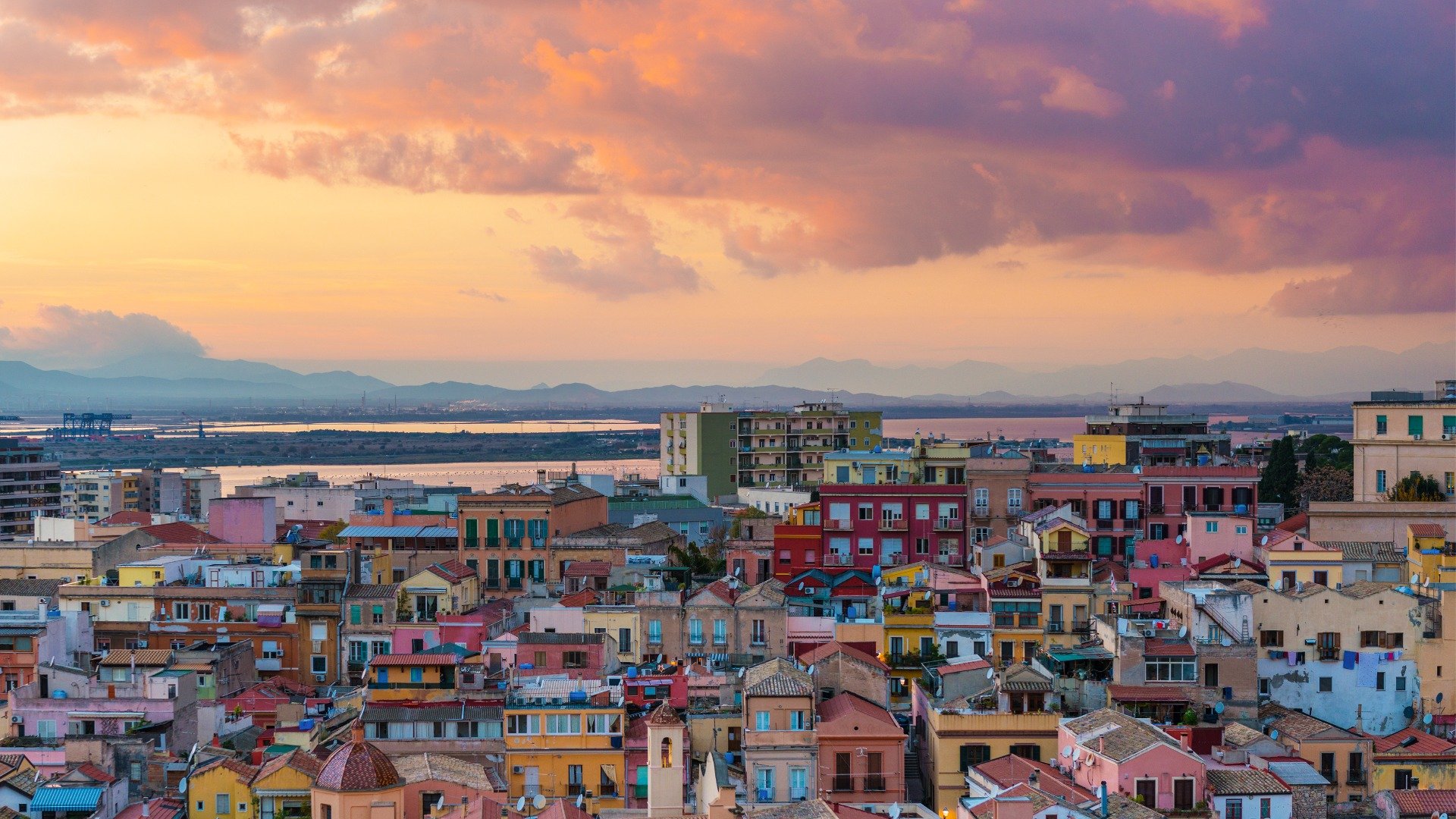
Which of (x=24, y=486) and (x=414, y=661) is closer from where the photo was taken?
(x=414, y=661)

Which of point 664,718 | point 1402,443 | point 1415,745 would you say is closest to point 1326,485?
point 1402,443

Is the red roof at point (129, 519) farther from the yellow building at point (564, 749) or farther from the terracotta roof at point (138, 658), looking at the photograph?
the yellow building at point (564, 749)

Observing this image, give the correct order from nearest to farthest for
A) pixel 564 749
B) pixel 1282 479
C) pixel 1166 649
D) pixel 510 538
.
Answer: pixel 564 749, pixel 1166 649, pixel 510 538, pixel 1282 479

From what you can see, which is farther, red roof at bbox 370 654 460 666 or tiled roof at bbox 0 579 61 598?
tiled roof at bbox 0 579 61 598

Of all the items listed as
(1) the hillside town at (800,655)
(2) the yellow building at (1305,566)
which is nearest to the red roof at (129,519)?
(1) the hillside town at (800,655)

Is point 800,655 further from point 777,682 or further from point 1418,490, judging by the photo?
point 1418,490

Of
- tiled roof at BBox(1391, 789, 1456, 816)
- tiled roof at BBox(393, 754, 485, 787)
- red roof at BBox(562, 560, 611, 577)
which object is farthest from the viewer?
red roof at BBox(562, 560, 611, 577)

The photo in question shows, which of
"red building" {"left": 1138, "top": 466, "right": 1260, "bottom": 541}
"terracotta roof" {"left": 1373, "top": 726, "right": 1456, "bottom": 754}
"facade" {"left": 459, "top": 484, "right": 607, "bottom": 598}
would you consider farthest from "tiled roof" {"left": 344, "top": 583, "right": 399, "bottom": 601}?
"terracotta roof" {"left": 1373, "top": 726, "right": 1456, "bottom": 754}

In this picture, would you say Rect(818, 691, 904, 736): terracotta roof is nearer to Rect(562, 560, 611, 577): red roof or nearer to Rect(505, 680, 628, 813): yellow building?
Rect(505, 680, 628, 813): yellow building
